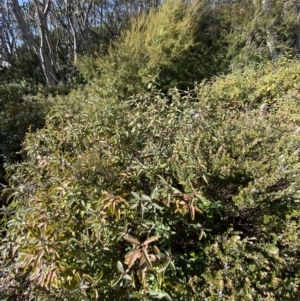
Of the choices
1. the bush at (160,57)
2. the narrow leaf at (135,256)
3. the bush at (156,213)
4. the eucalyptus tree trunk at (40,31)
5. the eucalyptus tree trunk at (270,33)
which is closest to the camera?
the narrow leaf at (135,256)

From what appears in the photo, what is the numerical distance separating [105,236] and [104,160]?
0.49 metres

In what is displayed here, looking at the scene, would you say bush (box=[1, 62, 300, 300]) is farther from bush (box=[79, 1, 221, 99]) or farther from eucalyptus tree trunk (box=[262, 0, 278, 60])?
eucalyptus tree trunk (box=[262, 0, 278, 60])

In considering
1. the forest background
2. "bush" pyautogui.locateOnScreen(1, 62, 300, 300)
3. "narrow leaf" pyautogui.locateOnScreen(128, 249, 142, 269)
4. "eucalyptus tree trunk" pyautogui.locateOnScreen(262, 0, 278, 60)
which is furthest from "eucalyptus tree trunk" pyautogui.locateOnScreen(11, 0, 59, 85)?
"narrow leaf" pyautogui.locateOnScreen(128, 249, 142, 269)

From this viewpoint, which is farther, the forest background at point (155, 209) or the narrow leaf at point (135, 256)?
the forest background at point (155, 209)

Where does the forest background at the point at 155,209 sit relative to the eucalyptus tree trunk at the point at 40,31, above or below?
below

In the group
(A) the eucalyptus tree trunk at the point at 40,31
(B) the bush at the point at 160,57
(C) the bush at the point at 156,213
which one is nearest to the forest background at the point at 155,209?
(C) the bush at the point at 156,213

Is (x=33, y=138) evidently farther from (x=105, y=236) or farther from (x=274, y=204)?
(x=274, y=204)

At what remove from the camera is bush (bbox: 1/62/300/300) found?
1.38 metres

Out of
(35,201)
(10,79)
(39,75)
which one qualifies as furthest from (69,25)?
(35,201)

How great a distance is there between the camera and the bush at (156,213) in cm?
138

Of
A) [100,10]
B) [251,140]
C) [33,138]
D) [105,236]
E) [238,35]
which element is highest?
[100,10]

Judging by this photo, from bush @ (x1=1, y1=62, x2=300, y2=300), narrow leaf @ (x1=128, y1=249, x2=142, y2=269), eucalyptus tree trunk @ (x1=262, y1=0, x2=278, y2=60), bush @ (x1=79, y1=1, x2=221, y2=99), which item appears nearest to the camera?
narrow leaf @ (x1=128, y1=249, x2=142, y2=269)

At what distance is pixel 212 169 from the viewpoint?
1.80 metres

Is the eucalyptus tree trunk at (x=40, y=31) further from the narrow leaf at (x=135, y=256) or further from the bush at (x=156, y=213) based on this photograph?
the narrow leaf at (x=135, y=256)
